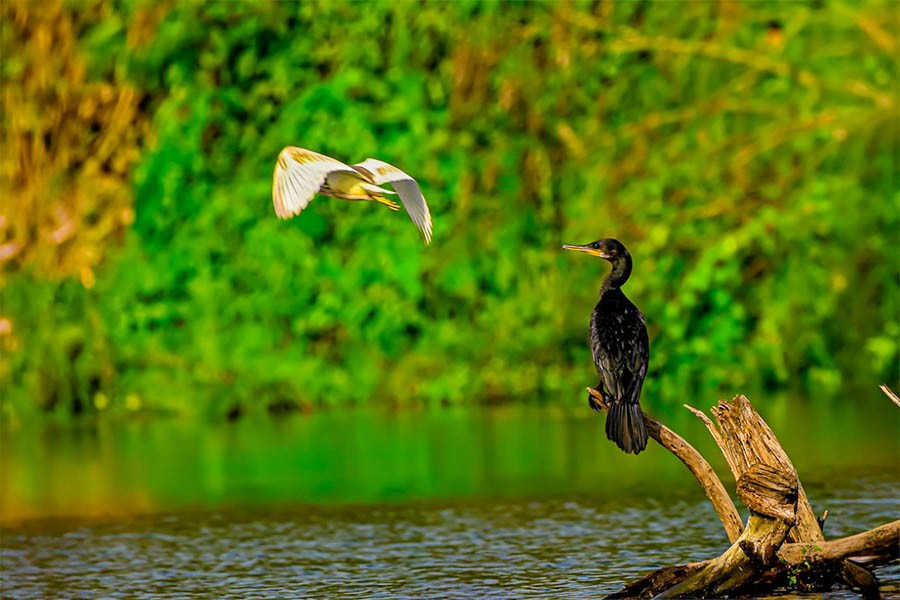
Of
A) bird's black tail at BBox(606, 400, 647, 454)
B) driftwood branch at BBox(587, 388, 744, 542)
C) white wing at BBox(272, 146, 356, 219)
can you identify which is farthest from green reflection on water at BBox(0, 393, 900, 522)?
white wing at BBox(272, 146, 356, 219)

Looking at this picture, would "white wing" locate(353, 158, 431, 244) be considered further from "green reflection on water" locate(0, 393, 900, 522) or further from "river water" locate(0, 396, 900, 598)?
"green reflection on water" locate(0, 393, 900, 522)

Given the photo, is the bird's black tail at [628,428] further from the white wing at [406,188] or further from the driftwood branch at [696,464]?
the white wing at [406,188]

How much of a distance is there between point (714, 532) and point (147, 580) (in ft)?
13.0

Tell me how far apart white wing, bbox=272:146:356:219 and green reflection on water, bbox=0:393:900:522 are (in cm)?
588

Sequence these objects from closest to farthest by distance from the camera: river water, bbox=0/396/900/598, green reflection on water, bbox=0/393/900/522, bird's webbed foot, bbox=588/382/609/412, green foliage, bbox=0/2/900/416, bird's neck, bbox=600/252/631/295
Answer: bird's webbed foot, bbox=588/382/609/412 < bird's neck, bbox=600/252/631/295 < river water, bbox=0/396/900/598 < green reflection on water, bbox=0/393/900/522 < green foliage, bbox=0/2/900/416

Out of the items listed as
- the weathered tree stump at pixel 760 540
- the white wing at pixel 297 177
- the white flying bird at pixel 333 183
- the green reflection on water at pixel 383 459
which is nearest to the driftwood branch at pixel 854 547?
the weathered tree stump at pixel 760 540

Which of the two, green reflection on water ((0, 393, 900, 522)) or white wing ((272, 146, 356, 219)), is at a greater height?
white wing ((272, 146, 356, 219))

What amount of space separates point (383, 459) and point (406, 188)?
8145mm

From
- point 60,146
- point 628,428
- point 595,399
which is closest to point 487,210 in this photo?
point 60,146

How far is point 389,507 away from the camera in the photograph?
1500 cm

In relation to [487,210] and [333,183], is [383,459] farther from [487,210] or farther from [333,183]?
[487,210]

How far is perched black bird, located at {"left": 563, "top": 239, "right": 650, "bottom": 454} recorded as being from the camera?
9.58 metres

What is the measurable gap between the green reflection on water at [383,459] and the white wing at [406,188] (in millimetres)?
5394

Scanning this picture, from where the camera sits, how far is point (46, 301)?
83.8 feet
